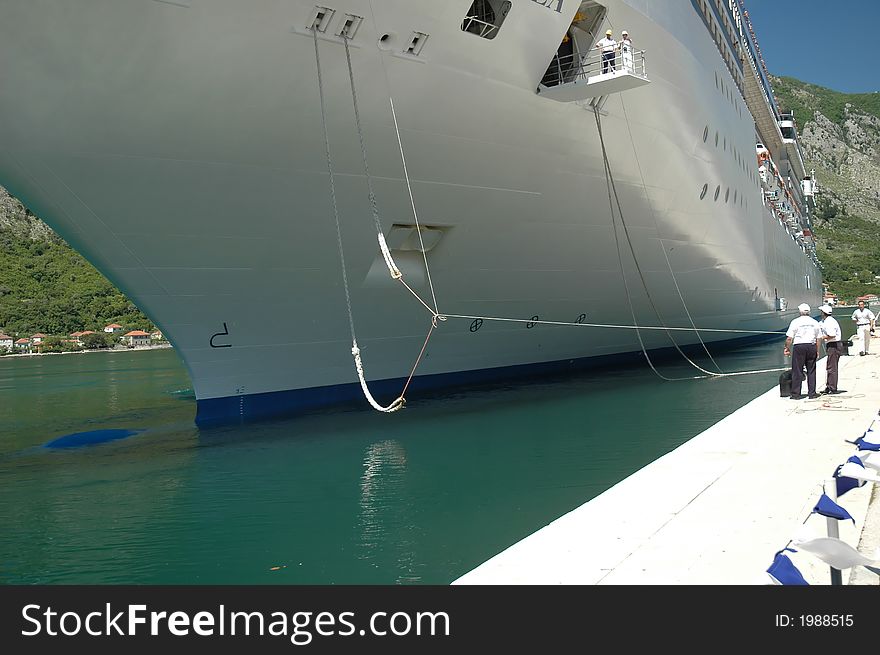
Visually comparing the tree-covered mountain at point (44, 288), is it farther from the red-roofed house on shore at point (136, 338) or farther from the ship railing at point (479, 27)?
the ship railing at point (479, 27)

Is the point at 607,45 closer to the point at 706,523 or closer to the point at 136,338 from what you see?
the point at 706,523

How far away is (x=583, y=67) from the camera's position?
1207 cm

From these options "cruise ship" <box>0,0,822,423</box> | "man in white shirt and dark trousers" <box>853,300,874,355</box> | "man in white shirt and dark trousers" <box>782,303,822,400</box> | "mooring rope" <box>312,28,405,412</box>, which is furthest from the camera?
"man in white shirt and dark trousers" <box>853,300,874,355</box>

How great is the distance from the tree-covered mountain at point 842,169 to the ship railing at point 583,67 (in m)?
127

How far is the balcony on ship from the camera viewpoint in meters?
11.1

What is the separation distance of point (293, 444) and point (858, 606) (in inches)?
338

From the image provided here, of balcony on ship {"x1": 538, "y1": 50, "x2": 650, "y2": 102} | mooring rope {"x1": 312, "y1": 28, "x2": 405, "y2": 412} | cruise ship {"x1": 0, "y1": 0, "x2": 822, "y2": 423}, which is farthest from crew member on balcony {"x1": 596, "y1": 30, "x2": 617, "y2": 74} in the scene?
mooring rope {"x1": 312, "y1": 28, "x2": 405, "y2": 412}

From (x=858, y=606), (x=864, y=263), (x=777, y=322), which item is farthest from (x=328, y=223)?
(x=864, y=263)

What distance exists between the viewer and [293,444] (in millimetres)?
10367

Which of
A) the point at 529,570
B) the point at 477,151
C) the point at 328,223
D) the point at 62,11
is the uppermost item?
the point at 62,11

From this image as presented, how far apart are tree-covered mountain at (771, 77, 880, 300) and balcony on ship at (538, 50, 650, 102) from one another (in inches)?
5016

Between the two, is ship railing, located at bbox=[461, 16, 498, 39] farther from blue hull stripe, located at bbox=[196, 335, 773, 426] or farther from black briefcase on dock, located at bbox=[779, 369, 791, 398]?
black briefcase on dock, located at bbox=[779, 369, 791, 398]

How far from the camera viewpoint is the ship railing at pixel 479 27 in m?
10.1

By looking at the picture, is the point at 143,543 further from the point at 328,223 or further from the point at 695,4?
the point at 695,4
